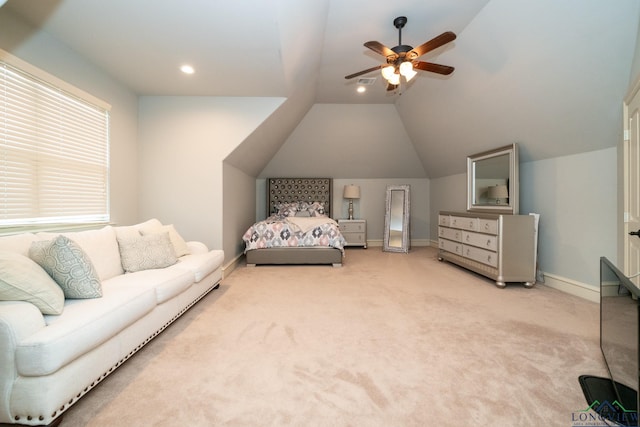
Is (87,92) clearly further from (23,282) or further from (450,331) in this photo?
(450,331)

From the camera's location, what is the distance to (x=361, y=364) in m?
1.79

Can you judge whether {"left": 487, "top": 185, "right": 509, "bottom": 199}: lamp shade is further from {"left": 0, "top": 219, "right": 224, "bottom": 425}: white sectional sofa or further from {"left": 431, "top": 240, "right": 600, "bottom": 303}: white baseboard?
{"left": 0, "top": 219, "right": 224, "bottom": 425}: white sectional sofa

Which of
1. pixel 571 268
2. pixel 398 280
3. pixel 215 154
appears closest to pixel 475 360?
pixel 398 280

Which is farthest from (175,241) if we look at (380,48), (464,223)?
(464,223)

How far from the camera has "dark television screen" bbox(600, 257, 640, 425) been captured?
1.16 m

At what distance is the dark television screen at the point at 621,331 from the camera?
1156 mm

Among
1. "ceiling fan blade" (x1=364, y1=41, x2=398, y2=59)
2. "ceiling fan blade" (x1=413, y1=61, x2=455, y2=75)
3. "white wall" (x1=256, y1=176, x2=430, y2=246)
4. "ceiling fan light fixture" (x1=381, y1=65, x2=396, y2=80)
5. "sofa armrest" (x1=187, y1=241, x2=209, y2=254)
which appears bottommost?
"sofa armrest" (x1=187, y1=241, x2=209, y2=254)

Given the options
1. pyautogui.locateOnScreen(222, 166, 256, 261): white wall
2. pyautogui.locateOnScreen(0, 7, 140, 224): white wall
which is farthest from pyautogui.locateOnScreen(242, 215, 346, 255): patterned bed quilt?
pyautogui.locateOnScreen(0, 7, 140, 224): white wall

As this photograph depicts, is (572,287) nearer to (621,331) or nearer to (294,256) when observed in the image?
(621,331)

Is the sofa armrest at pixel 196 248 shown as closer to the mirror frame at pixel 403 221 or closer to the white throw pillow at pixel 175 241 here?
the white throw pillow at pixel 175 241

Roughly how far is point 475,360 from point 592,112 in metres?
2.60

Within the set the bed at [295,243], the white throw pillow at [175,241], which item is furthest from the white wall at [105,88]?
the bed at [295,243]

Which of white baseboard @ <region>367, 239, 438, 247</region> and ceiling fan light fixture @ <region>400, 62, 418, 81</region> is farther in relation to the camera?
white baseboard @ <region>367, 239, 438, 247</region>

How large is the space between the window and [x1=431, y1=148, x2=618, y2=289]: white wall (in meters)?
5.03
